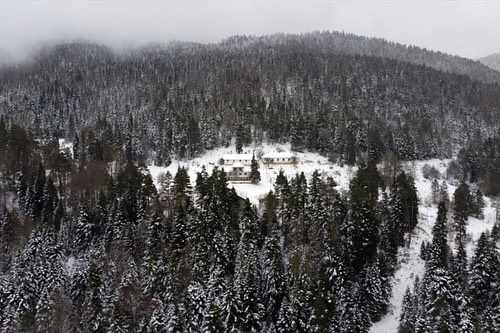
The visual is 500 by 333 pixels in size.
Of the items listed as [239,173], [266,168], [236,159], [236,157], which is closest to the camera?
[239,173]

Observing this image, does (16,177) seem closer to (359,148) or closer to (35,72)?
(359,148)

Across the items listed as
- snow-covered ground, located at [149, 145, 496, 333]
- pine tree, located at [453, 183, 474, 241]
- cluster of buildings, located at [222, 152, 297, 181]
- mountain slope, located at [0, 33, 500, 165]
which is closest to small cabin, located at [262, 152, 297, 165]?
cluster of buildings, located at [222, 152, 297, 181]

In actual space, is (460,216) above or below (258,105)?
below

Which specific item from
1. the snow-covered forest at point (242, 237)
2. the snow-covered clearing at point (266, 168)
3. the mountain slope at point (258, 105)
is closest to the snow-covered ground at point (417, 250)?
the snow-covered forest at point (242, 237)

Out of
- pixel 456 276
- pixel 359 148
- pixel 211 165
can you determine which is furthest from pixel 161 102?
pixel 456 276

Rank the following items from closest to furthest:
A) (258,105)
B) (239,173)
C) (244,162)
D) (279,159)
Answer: (239,173)
(244,162)
(279,159)
(258,105)

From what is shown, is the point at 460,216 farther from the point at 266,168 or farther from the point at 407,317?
the point at 266,168

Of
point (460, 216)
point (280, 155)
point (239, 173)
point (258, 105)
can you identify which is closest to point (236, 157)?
point (239, 173)
